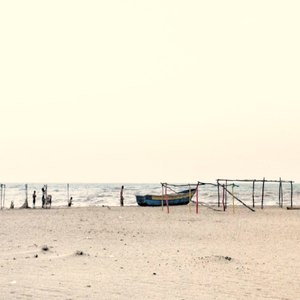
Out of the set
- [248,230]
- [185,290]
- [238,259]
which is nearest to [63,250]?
[238,259]

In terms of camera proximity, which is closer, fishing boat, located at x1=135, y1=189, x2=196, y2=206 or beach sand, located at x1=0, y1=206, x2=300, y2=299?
beach sand, located at x1=0, y1=206, x2=300, y2=299

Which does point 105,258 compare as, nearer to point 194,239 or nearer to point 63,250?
point 63,250

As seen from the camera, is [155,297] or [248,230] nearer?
[155,297]

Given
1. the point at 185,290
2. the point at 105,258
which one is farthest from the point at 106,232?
the point at 185,290

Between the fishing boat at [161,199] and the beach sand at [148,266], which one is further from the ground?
the beach sand at [148,266]

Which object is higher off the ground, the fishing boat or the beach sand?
the beach sand

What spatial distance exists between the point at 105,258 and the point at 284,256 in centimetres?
546

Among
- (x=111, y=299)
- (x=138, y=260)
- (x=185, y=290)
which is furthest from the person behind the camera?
(x=138, y=260)

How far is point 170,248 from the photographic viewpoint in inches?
631

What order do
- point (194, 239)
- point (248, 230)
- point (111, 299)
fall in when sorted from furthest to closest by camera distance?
point (248, 230) < point (194, 239) < point (111, 299)

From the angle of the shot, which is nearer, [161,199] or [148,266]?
[148,266]

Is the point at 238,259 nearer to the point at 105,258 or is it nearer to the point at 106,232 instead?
the point at 105,258

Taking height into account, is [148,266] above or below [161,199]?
above

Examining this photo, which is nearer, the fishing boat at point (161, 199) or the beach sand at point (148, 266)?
the beach sand at point (148, 266)
